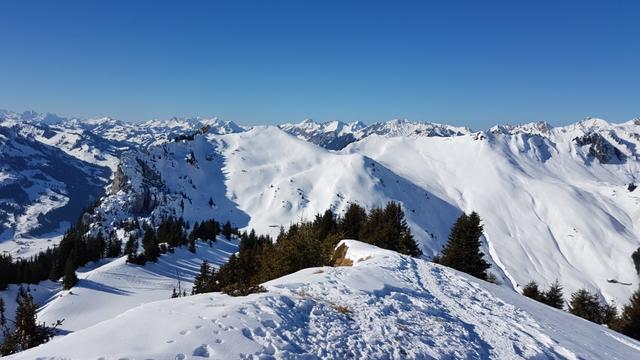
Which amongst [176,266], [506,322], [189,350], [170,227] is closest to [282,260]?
[506,322]

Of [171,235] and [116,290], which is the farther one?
[171,235]

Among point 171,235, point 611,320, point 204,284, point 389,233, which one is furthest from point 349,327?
point 171,235

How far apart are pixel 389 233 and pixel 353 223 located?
12.2 metres

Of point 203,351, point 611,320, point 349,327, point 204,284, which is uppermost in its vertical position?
point 349,327

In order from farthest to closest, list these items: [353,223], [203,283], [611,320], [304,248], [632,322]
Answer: [353,223] → [203,283] → [611,320] → [632,322] → [304,248]

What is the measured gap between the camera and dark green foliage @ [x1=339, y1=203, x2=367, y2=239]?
5943 centimetres

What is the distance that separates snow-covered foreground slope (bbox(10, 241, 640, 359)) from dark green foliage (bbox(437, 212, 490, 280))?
2697 centimetres

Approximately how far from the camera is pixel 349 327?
14562 mm

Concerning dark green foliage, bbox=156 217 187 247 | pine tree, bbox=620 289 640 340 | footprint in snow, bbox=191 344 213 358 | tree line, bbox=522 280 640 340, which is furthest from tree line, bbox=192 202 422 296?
dark green foliage, bbox=156 217 187 247

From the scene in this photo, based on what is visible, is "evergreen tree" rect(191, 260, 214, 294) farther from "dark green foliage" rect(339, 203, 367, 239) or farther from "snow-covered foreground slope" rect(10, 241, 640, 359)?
"snow-covered foreground slope" rect(10, 241, 640, 359)

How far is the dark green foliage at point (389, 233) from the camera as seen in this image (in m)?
49.8

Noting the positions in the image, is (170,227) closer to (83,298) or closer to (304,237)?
(83,298)

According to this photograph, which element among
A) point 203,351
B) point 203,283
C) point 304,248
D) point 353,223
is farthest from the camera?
point 353,223

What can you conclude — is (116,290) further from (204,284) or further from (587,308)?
(587,308)
